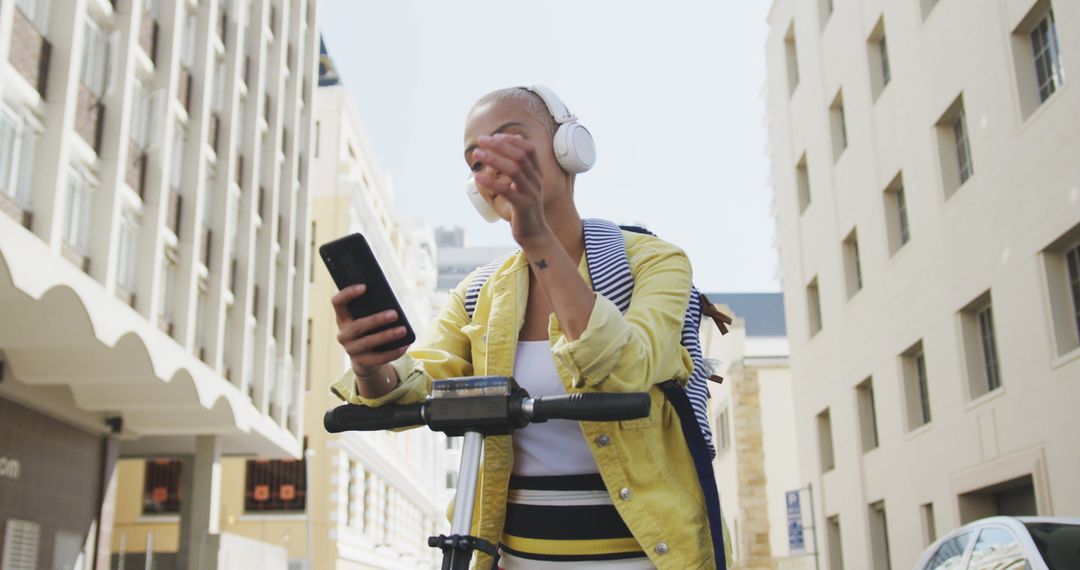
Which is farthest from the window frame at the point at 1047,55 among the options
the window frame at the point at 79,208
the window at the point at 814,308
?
the window frame at the point at 79,208

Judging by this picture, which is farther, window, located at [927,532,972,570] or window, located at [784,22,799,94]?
window, located at [784,22,799,94]

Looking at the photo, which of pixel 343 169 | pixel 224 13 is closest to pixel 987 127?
pixel 224 13

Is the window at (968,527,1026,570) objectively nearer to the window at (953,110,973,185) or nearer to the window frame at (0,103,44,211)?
the window at (953,110,973,185)

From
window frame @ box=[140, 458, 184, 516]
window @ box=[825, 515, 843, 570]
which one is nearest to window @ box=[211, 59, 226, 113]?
window frame @ box=[140, 458, 184, 516]

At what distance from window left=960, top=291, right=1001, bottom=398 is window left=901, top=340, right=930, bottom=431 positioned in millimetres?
2455

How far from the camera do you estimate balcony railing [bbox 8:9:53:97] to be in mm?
14844

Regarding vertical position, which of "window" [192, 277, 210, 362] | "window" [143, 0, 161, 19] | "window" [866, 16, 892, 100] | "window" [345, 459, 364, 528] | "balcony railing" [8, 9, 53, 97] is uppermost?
"window" [143, 0, 161, 19]

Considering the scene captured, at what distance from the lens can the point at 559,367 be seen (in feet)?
6.64

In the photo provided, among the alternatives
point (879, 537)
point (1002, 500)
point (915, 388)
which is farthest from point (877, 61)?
point (879, 537)

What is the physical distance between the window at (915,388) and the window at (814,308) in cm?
623

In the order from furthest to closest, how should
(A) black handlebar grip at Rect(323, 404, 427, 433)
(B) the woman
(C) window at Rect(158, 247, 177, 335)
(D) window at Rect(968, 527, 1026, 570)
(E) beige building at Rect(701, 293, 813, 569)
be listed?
(E) beige building at Rect(701, 293, 813, 569) < (C) window at Rect(158, 247, 177, 335) < (D) window at Rect(968, 527, 1026, 570) < (A) black handlebar grip at Rect(323, 404, 427, 433) < (B) the woman

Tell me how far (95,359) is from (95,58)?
5.29 metres

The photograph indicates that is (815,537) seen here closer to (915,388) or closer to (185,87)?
(915,388)

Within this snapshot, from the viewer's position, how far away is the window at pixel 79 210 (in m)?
17.6
